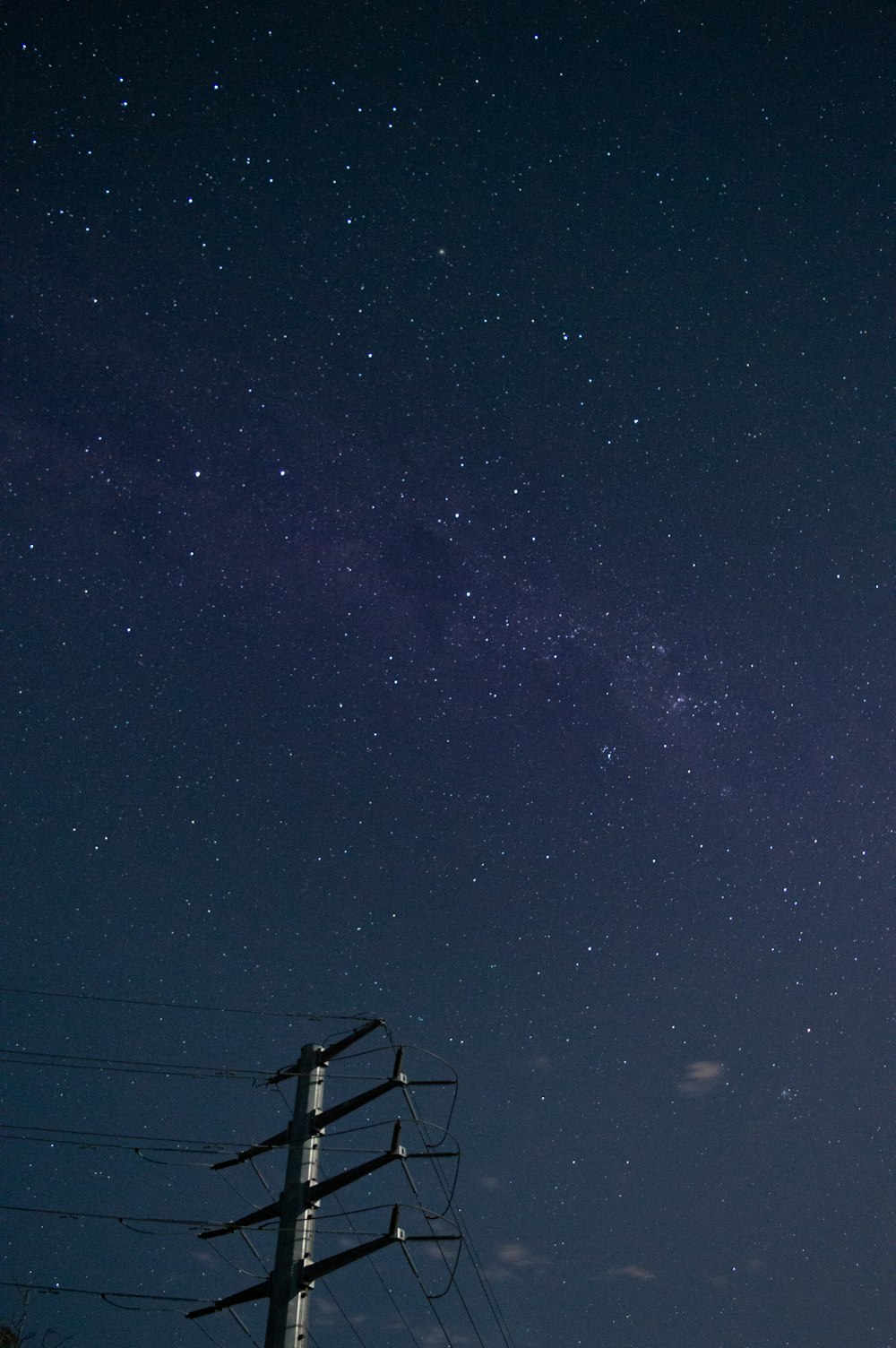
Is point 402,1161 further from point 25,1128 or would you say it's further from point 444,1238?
point 25,1128

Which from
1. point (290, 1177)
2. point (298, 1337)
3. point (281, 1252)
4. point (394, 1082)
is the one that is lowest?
point (298, 1337)

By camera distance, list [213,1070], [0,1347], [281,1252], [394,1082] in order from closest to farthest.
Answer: [281,1252] → [394,1082] → [213,1070] → [0,1347]

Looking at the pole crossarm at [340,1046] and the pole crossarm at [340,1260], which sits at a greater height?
the pole crossarm at [340,1046]

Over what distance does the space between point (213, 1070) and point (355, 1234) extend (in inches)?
135

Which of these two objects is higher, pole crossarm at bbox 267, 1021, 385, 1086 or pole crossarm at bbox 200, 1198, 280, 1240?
pole crossarm at bbox 267, 1021, 385, 1086

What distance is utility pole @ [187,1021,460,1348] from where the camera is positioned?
40.6 feet

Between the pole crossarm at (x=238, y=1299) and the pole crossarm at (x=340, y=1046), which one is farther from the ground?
the pole crossarm at (x=340, y=1046)

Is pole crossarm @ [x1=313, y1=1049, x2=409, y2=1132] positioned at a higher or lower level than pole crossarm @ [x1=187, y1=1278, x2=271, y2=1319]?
higher

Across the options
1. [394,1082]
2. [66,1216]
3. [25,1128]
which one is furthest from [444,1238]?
[25,1128]

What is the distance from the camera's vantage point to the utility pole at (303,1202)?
1238 cm

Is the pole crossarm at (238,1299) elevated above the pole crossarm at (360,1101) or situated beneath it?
situated beneath

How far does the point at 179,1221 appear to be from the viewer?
13.0 metres

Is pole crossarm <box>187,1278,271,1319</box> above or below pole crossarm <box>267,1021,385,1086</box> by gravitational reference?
below

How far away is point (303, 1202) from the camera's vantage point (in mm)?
13148
